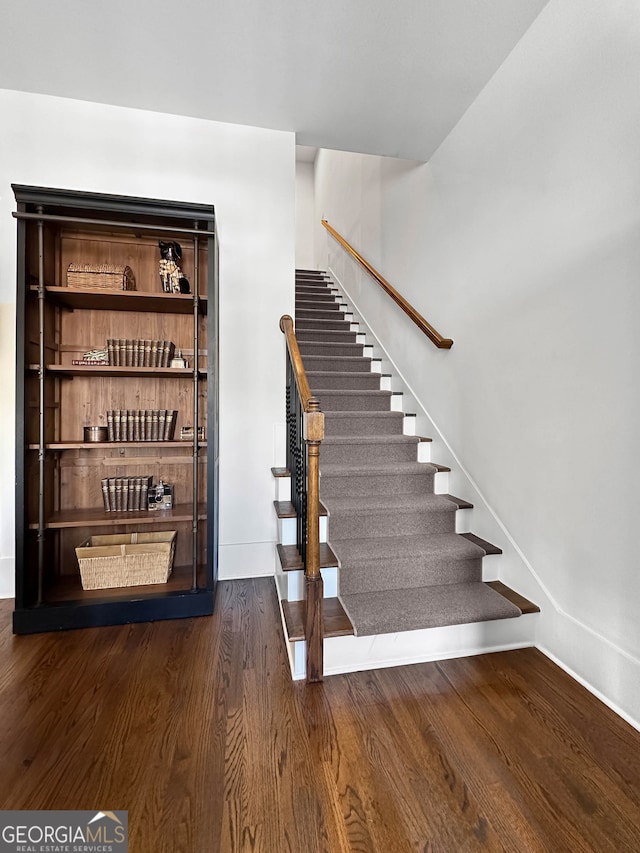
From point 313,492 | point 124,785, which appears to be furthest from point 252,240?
point 124,785

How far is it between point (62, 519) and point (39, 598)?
39 centimetres

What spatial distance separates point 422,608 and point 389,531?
19.0 inches

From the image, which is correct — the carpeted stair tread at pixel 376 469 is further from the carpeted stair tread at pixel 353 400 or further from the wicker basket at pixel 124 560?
the wicker basket at pixel 124 560

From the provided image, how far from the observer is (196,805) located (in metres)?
1.13

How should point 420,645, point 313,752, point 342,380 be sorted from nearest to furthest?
1. point 313,752
2. point 420,645
3. point 342,380

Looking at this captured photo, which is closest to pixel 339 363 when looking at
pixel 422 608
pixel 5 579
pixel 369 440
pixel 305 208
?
pixel 369 440

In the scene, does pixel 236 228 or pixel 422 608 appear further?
pixel 236 228

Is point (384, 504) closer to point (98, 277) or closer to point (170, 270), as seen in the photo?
point (170, 270)

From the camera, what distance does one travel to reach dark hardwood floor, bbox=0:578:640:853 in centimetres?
108

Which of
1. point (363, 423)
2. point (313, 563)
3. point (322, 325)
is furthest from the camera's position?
point (322, 325)

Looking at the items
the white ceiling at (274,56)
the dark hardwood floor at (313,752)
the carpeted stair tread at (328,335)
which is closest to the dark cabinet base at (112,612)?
the dark hardwood floor at (313,752)

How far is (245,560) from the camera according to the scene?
8.84ft

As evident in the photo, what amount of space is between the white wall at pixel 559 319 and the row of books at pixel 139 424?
1.81 meters

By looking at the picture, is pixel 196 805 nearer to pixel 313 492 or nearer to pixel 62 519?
pixel 313 492
